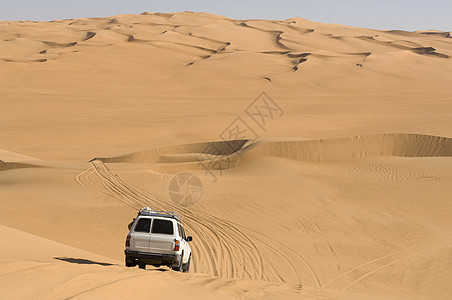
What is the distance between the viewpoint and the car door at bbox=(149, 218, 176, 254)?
927cm

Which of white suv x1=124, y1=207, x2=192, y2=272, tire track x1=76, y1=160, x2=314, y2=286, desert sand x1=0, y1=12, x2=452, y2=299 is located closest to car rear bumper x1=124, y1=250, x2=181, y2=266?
white suv x1=124, y1=207, x2=192, y2=272

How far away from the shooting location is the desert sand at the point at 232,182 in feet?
28.8

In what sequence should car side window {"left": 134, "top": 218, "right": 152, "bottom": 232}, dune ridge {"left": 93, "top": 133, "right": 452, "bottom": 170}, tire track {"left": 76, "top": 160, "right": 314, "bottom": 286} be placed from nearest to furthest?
car side window {"left": 134, "top": 218, "right": 152, "bottom": 232}
tire track {"left": 76, "top": 160, "right": 314, "bottom": 286}
dune ridge {"left": 93, "top": 133, "right": 452, "bottom": 170}

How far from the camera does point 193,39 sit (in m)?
81.2

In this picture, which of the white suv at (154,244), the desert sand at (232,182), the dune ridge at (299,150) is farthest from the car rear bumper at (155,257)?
the dune ridge at (299,150)

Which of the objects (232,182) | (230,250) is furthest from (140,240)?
(232,182)

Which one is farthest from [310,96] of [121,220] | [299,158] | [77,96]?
[121,220]

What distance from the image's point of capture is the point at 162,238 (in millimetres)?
9305

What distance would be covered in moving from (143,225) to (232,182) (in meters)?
8.87

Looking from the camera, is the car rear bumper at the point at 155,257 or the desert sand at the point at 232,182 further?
the car rear bumper at the point at 155,257

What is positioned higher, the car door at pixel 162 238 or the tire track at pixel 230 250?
the car door at pixel 162 238

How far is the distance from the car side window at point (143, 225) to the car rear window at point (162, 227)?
89 millimetres

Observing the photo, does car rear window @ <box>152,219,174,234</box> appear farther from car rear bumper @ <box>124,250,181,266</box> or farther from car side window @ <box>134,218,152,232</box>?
car rear bumper @ <box>124,250,181,266</box>

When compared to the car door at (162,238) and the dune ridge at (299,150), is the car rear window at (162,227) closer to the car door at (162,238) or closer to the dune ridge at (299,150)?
the car door at (162,238)
